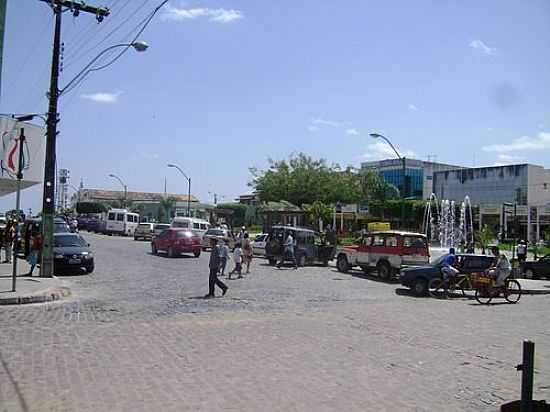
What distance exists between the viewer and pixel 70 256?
21797mm

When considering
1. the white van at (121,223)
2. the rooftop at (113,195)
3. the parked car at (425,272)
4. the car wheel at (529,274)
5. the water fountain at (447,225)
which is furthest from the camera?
the rooftop at (113,195)

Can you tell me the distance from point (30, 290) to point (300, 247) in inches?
599

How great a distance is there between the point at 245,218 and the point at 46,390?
3368 inches

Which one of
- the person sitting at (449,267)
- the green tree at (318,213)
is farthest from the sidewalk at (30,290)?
the green tree at (318,213)

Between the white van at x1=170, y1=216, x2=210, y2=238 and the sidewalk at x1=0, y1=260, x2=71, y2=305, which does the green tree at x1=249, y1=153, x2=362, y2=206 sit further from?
the sidewalk at x1=0, y1=260, x2=71, y2=305

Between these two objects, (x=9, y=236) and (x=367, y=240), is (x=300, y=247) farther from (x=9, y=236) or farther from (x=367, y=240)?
(x=9, y=236)

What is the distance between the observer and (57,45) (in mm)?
19734

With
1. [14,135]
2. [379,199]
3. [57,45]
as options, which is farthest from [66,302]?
[379,199]

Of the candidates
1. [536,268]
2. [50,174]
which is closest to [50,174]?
[50,174]

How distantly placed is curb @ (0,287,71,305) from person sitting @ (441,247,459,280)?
1112 cm

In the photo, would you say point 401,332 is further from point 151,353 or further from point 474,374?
point 151,353

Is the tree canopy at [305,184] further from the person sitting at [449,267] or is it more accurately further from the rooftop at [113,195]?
the rooftop at [113,195]

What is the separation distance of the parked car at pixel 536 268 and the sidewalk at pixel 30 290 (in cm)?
2100

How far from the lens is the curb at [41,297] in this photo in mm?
14250
